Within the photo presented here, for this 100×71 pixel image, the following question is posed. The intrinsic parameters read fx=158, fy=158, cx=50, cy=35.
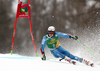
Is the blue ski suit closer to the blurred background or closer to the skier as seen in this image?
the skier

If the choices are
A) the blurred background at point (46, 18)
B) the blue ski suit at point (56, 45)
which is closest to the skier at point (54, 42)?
the blue ski suit at point (56, 45)

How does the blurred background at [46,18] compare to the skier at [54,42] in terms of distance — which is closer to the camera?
the skier at [54,42]

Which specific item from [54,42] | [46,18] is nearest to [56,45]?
[54,42]

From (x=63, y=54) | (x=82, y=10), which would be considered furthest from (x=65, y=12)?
(x=63, y=54)

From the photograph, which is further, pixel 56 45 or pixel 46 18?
pixel 46 18

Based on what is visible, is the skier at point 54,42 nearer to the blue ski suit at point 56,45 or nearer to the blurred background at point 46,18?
the blue ski suit at point 56,45

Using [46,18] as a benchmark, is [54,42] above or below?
above

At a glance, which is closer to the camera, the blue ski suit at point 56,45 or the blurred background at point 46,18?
the blue ski suit at point 56,45

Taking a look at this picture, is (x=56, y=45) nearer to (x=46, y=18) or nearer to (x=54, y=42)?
(x=54, y=42)

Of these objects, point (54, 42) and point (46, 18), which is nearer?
point (54, 42)

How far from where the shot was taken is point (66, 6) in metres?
16.5

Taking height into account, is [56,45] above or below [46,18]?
above

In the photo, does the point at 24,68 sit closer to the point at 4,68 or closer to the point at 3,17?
the point at 4,68

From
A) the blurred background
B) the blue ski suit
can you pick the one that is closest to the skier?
the blue ski suit
